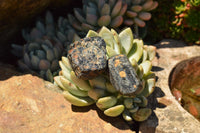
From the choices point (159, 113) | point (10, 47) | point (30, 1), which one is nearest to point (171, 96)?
point (159, 113)

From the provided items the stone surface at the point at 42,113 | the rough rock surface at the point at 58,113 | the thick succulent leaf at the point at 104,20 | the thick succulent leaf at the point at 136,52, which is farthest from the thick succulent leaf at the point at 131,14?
the stone surface at the point at 42,113

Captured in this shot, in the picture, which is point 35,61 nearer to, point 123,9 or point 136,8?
point 123,9

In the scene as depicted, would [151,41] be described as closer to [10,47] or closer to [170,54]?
[170,54]

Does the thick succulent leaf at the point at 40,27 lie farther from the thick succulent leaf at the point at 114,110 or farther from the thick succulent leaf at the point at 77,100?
the thick succulent leaf at the point at 114,110

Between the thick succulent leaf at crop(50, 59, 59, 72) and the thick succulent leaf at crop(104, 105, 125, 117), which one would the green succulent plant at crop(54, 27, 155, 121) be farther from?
the thick succulent leaf at crop(50, 59, 59, 72)

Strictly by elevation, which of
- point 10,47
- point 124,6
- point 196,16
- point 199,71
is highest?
point 124,6

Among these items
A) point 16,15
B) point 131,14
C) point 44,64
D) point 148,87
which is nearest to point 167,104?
point 148,87
